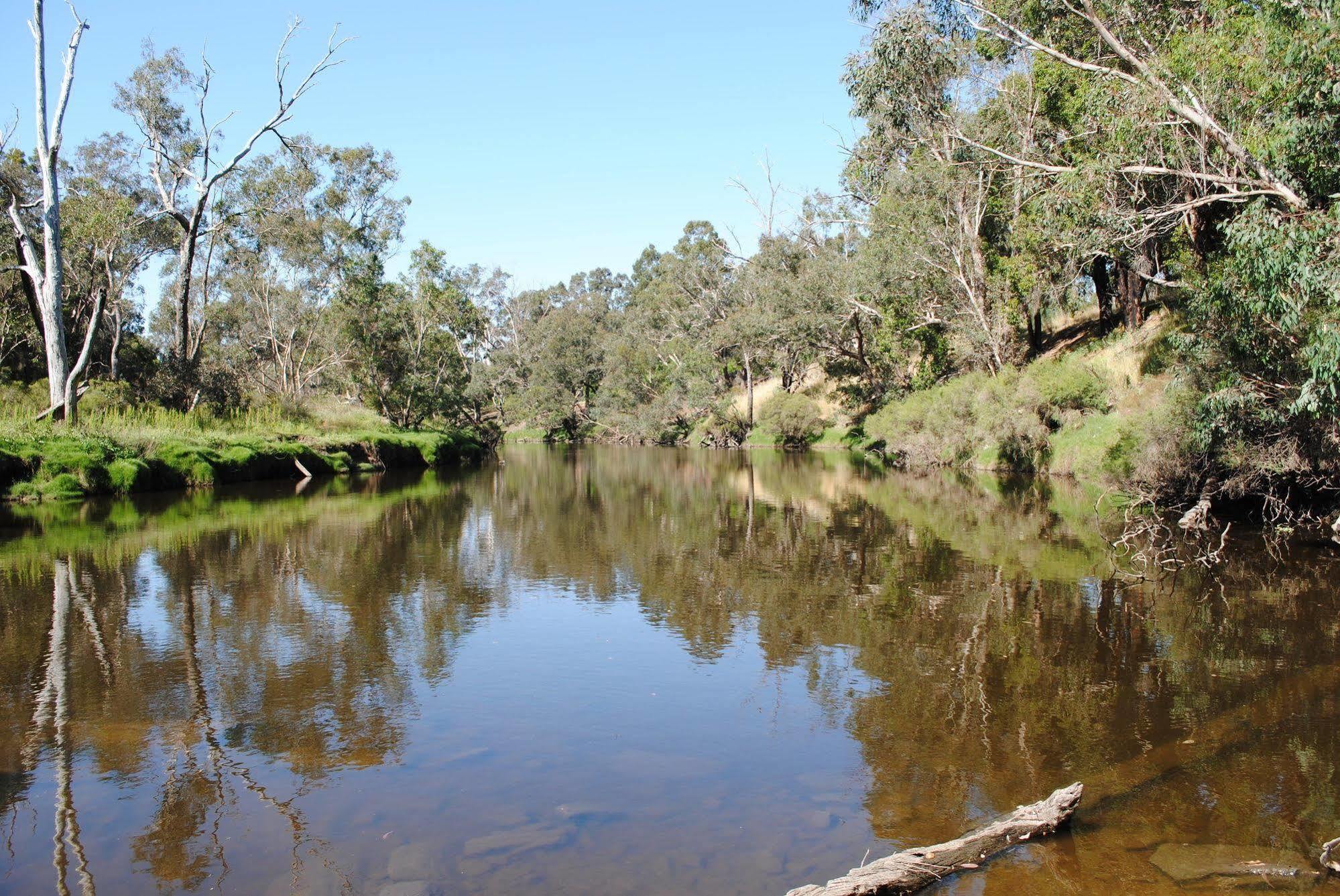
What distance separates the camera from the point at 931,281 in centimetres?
3741

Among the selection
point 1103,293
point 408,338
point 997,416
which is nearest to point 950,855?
A: point 997,416

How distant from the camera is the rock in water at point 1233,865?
4758 mm

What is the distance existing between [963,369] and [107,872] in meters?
38.2

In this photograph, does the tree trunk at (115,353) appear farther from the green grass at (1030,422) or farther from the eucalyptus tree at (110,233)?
the green grass at (1030,422)

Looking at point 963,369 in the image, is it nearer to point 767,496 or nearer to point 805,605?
point 767,496

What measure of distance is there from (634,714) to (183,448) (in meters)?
23.3

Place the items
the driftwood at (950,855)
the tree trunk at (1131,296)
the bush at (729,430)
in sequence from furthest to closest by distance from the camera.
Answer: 1. the bush at (729,430)
2. the tree trunk at (1131,296)
3. the driftwood at (950,855)

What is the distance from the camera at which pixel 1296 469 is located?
14.8 metres

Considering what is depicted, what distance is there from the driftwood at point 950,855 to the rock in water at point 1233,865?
1.74 feet

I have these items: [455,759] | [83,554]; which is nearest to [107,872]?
[455,759]

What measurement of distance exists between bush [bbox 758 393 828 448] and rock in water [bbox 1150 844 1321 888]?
168ft

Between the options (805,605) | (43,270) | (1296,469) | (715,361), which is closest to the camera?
(805,605)

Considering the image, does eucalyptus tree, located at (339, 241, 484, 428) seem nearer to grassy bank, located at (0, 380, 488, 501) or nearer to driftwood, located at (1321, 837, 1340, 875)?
grassy bank, located at (0, 380, 488, 501)

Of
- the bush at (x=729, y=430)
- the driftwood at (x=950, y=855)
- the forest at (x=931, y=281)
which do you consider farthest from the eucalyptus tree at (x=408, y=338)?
the driftwood at (x=950, y=855)
